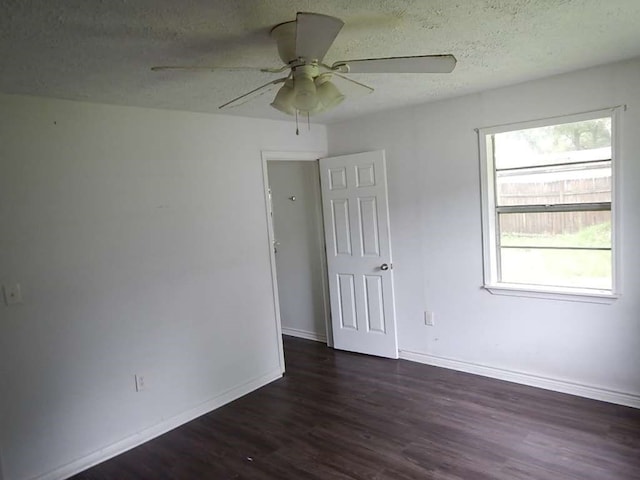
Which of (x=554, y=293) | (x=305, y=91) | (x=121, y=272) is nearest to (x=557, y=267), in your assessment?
(x=554, y=293)

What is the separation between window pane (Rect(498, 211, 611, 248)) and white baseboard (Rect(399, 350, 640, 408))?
104 centimetres

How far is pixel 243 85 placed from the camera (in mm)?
2807

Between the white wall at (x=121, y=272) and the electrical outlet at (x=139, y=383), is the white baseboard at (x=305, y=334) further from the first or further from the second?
the electrical outlet at (x=139, y=383)

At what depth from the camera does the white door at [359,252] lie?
425cm

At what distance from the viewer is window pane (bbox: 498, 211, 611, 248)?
3.23 m

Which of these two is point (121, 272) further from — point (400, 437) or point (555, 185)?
point (555, 185)

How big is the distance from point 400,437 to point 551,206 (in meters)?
2.03

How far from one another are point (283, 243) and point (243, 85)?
2.68 meters

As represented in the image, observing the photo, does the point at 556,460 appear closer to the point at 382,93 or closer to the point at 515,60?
the point at 515,60

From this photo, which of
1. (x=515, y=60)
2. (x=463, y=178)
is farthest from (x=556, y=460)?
(x=515, y=60)

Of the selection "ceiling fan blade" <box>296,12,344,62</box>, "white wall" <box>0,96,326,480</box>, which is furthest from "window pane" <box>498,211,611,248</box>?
"ceiling fan blade" <box>296,12,344,62</box>

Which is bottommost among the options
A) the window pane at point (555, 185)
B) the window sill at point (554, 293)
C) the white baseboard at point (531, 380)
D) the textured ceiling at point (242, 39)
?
the white baseboard at point (531, 380)

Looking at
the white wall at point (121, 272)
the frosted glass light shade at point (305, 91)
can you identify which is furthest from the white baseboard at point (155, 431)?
the frosted glass light shade at point (305, 91)

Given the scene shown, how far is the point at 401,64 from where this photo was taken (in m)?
1.93
